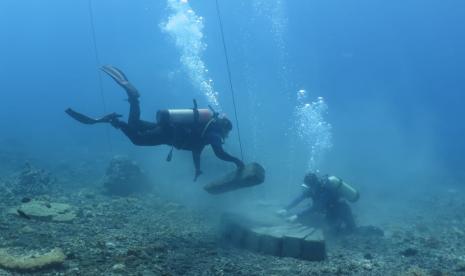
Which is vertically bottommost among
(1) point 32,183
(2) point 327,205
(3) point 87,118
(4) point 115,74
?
(2) point 327,205

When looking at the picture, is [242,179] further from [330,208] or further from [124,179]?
[124,179]

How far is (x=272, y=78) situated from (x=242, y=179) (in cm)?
8956

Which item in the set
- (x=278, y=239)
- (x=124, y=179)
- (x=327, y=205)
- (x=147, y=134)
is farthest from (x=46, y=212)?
(x=327, y=205)

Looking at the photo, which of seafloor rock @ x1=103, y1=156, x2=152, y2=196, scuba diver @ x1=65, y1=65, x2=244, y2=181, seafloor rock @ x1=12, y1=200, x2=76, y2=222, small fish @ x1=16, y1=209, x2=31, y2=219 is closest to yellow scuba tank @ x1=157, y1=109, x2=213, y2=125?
scuba diver @ x1=65, y1=65, x2=244, y2=181

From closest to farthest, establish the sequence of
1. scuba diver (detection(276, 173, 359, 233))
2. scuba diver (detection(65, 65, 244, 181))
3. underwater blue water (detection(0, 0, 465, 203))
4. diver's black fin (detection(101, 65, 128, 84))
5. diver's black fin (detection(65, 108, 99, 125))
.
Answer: diver's black fin (detection(65, 108, 99, 125)) → scuba diver (detection(65, 65, 244, 181)) → diver's black fin (detection(101, 65, 128, 84)) → scuba diver (detection(276, 173, 359, 233)) → underwater blue water (detection(0, 0, 465, 203))

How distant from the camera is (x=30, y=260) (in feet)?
20.9

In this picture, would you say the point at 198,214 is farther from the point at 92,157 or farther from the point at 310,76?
the point at 310,76

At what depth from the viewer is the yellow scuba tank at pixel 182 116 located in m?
9.45

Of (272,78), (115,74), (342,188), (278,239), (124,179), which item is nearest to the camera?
(278,239)

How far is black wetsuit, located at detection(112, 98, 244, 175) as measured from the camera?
947 centimetres

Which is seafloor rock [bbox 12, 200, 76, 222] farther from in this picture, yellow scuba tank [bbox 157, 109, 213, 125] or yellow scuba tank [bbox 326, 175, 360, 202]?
yellow scuba tank [bbox 326, 175, 360, 202]

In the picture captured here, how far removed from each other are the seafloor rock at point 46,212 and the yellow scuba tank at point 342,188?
24.1ft

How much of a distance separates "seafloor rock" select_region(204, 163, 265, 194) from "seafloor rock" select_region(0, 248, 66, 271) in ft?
13.5

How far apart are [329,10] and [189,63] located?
316ft
